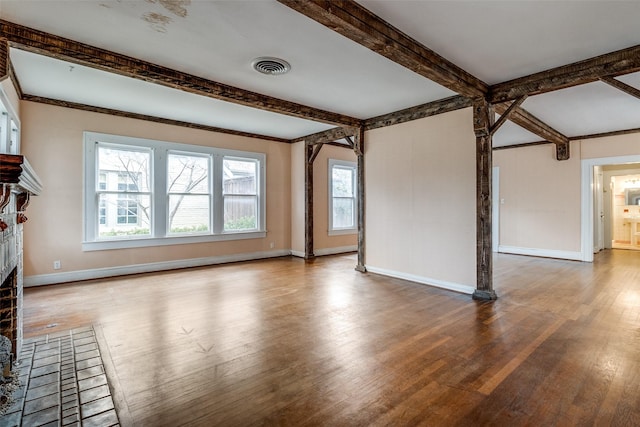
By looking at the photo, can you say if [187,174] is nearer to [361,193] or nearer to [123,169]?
[123,169]

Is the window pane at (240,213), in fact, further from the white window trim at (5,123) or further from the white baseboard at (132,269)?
the white window trim at (5,123)

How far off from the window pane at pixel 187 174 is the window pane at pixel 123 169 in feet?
1.27

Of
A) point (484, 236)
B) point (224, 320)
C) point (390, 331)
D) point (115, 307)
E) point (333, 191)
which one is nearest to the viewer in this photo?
point (390, 331)

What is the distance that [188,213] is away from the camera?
241 inches

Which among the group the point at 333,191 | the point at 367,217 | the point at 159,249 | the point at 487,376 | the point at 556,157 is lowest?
the point at 487,376

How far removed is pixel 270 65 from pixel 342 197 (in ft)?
16.2

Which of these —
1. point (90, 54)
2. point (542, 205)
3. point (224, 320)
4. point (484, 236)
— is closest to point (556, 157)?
point (542, 205)

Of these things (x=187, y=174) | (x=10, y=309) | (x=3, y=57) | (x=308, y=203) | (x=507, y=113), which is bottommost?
(x=10, y=309)

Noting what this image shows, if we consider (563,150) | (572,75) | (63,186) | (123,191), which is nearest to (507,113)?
(572,75)

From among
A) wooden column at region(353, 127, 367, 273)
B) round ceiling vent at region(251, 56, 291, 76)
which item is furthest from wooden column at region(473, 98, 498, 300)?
round ceiling vent at region(251, 56, 291, 76)

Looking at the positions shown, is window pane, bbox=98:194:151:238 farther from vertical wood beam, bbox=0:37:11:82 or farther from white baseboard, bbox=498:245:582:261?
white baseboard, bbox=498:245:582:261

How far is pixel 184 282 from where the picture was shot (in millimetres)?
4934

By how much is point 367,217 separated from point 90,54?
4379 mm

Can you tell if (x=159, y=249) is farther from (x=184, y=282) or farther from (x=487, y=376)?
(x=487, y=376)
